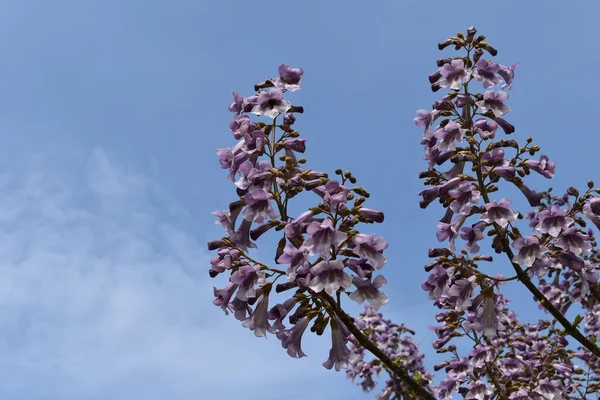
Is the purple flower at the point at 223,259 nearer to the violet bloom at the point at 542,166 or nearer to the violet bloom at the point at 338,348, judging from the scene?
the violet bloom at the point at 338,348

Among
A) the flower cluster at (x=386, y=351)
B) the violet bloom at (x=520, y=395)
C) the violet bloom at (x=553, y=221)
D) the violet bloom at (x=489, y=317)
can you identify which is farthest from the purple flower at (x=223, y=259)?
the flower cluster at (x=386, y=351)

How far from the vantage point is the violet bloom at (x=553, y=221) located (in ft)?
23.3

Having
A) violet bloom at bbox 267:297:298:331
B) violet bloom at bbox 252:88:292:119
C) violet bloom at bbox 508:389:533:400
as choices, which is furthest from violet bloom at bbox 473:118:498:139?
violet bloom at bbox 508:389:533:400

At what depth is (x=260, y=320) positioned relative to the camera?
6.03 metres

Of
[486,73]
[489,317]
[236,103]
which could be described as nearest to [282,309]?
[236,103]

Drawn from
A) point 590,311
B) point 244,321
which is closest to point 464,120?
point 244,321

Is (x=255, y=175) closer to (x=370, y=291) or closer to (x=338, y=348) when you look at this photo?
(x=370, y=291)

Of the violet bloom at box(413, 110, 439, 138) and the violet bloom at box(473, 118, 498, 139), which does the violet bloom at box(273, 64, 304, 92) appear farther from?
the violet bloom at box(473, 118, 498, 139)

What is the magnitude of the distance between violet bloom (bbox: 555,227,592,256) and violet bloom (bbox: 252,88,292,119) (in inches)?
135

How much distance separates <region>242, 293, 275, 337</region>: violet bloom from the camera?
6.00 metres

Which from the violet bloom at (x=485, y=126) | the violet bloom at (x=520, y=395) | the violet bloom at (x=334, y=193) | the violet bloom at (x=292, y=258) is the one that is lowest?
the violet bloom at (x=520, y=395)

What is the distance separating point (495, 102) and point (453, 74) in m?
0.60

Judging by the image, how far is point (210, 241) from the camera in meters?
6.20

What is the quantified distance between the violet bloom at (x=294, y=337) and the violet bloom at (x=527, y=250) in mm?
2518
